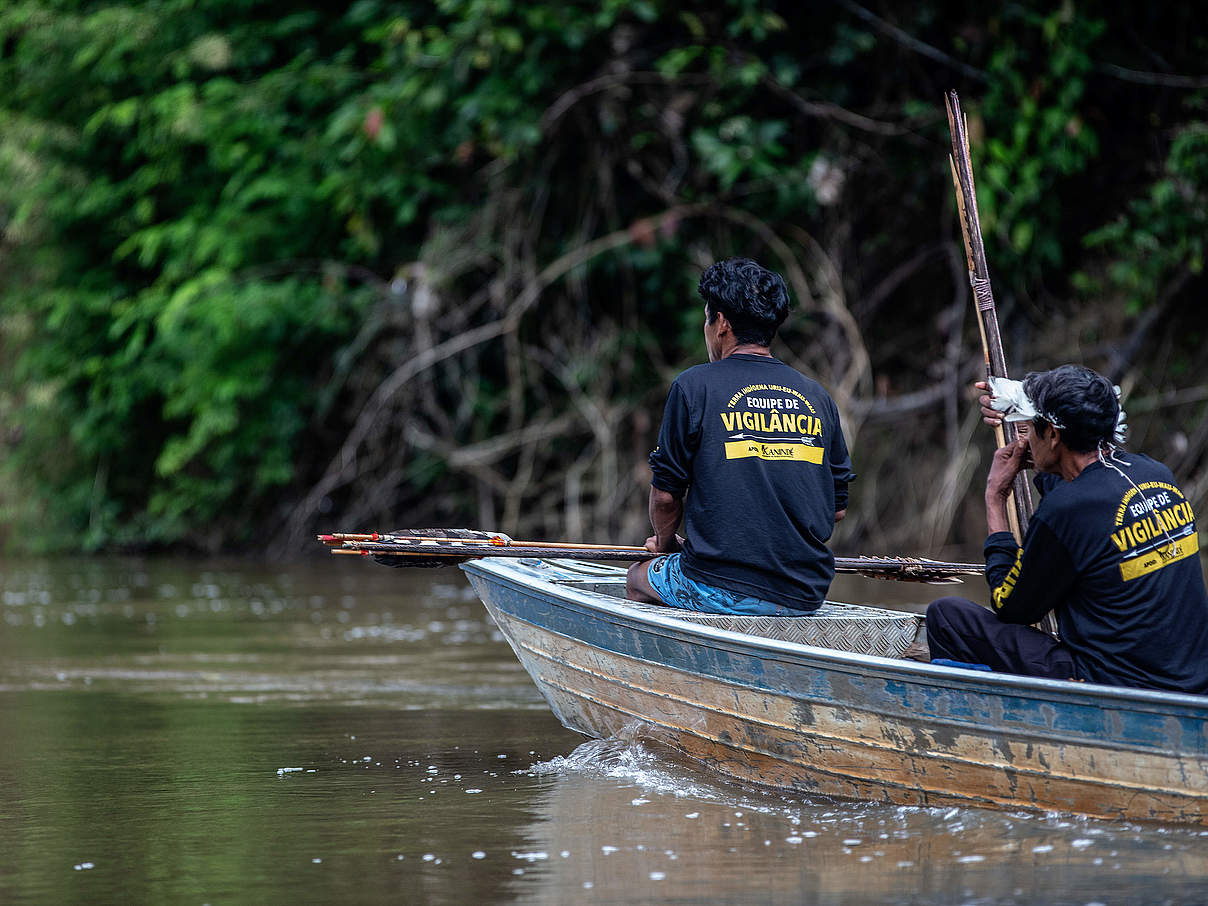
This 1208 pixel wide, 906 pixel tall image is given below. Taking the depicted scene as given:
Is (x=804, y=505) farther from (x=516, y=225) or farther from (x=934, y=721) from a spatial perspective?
(x=516, y=225)

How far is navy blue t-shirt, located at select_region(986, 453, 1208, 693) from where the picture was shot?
4.11 meters

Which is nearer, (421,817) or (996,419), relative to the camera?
(421,817)

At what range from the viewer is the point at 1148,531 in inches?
162

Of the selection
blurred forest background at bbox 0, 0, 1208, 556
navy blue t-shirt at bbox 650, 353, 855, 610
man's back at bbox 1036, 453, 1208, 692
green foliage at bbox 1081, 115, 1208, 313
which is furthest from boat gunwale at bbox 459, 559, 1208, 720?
green foliage at bbox 1081, 115, 1208, 313

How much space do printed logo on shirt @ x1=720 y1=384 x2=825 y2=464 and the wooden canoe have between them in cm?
55

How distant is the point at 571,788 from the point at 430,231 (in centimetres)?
961

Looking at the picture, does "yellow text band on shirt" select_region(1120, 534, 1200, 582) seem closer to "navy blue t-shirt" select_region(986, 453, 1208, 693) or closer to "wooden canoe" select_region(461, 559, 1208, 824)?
"navy blue t-shirt" select_region(986, 453, 1208, 693)

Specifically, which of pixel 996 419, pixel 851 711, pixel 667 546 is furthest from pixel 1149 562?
pixel 667 546

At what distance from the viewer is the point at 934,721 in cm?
433

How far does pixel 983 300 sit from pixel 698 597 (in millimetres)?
1410

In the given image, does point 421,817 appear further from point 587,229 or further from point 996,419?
point 587,229

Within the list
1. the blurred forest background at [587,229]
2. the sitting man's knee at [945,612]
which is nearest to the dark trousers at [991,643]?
the sitting man's knee at [945,612]

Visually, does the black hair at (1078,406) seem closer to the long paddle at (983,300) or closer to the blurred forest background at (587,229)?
the long paddle at (983,300)

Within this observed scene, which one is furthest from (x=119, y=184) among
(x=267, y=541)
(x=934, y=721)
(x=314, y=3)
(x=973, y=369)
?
(x=934, y=721)
